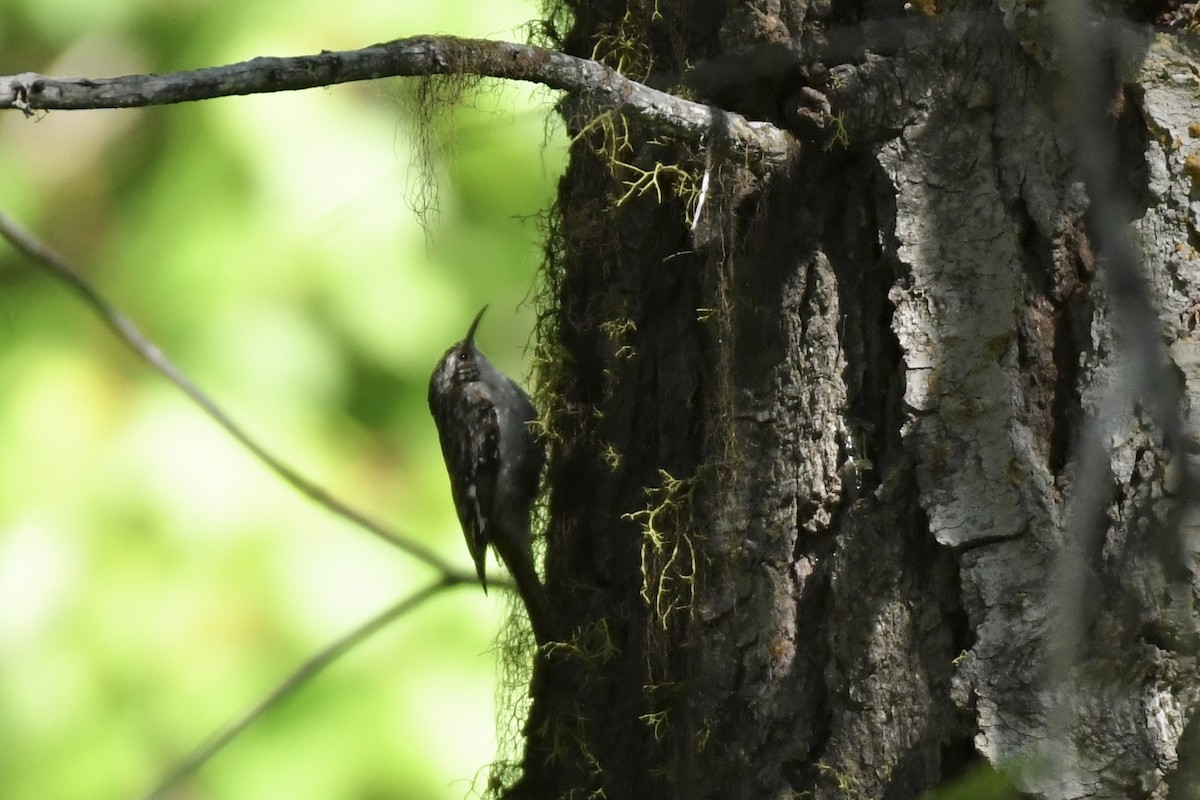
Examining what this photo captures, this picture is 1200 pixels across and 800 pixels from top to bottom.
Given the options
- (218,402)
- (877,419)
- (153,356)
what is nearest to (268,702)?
(218,402)

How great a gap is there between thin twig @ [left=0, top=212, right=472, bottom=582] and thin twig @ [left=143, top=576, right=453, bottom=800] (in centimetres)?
20

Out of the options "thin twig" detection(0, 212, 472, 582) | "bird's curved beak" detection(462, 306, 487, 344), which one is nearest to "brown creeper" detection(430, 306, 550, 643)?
"bird's curved beak" detection(462, 306, 487, 344)

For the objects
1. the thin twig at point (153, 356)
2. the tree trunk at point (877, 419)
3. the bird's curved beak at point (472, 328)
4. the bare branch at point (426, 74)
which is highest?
the bird's curved beak at point (472, 328)

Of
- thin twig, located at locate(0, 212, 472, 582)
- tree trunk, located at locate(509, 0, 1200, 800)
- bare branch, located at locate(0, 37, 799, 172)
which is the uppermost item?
thin twig, located at locate(0, 212, 472, 582)

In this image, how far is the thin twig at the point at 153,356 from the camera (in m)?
A: 2.22

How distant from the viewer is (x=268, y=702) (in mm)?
2424

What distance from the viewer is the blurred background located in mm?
2365

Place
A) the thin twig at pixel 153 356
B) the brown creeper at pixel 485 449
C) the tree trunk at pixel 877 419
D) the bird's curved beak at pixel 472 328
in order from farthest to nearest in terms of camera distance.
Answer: the brown creeper at pixel 485 449, the bird's curved beak at pixel 472 328, the thin twig at pixel 153 356, the tree trunk at pixel 877 419

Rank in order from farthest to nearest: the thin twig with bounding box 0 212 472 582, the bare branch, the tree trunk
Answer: the thin twig with bounding box 0 212 472 582, the tree trunk, the bare branch

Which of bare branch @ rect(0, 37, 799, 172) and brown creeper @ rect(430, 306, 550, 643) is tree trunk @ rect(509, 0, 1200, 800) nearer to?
bare branch @ rect(0, 37, 799, 172)

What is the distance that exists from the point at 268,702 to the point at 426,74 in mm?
1451

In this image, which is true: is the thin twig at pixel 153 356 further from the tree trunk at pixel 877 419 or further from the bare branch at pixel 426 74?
the bare branch at pixel 426 74

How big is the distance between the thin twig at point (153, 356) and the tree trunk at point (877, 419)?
2.14ft

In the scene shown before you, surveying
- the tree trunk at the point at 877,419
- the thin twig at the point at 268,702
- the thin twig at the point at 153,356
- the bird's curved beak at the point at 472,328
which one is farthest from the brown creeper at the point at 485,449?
the tree trunk at the point at 877,419
